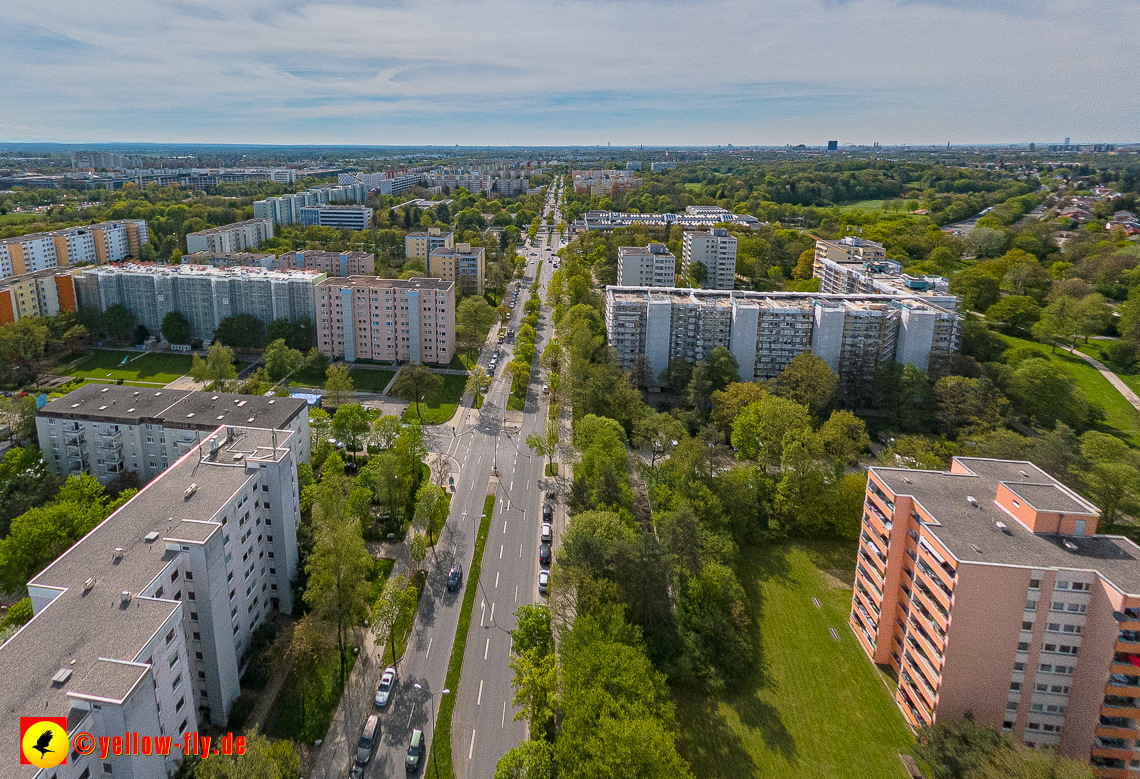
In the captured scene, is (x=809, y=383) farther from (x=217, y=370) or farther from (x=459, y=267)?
(x=459, y=267)

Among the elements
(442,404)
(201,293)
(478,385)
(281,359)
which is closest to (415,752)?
(442,404)

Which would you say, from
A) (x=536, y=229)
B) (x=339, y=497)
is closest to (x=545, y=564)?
(x=339, y=497)

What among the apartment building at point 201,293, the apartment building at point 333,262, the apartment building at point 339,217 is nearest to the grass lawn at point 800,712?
the apartment building at point 201,293

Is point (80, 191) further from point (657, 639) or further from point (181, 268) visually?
point (657, 639)

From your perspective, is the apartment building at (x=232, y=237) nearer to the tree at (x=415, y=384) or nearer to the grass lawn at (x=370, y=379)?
the grass lawn at (x=370, y=379)

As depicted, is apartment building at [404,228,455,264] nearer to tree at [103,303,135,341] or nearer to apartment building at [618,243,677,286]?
apartment building at [618,243,677,286]

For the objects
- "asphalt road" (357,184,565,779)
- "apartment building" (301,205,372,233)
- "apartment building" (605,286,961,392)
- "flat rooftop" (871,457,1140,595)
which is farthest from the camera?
"apartment building" (301,205,372,233)

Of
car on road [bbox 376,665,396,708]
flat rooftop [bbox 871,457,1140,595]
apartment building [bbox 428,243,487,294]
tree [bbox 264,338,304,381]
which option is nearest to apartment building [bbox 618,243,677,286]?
apartment building [bbox 428,243,487,294]
